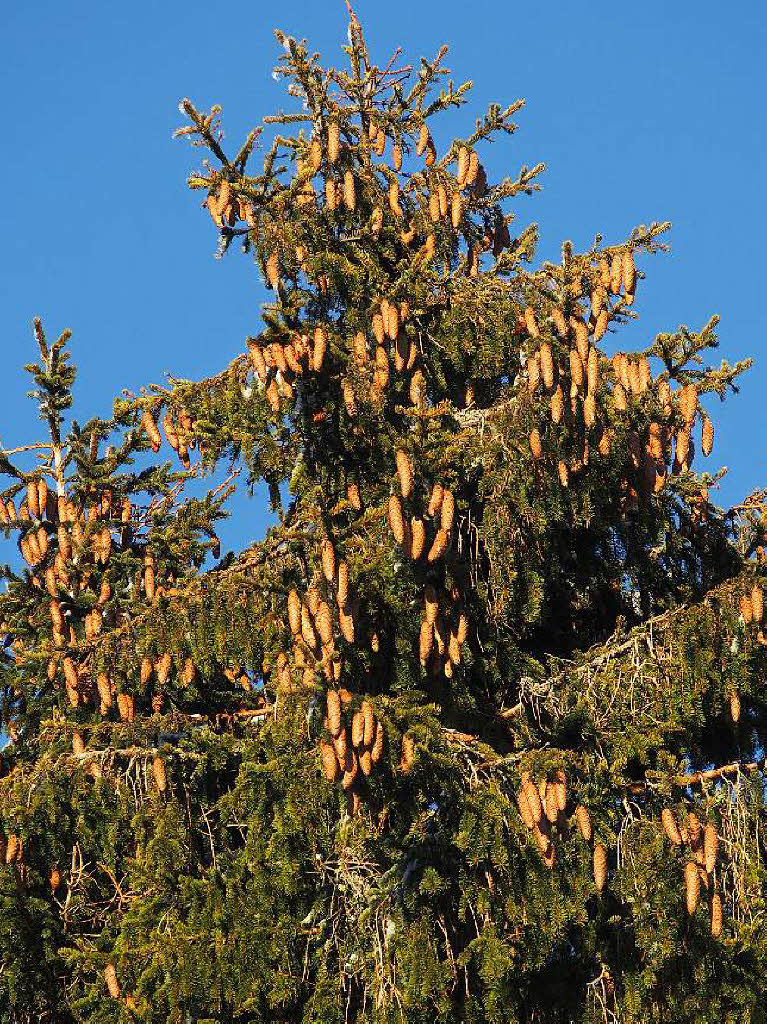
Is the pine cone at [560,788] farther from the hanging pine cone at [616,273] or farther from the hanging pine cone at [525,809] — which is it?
the hanging pine cone at [616,273]

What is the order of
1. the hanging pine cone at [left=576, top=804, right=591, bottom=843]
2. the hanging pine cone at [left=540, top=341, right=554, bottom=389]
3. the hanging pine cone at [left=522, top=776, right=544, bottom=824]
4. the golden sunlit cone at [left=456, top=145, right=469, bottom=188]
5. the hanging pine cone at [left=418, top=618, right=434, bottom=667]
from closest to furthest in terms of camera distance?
1. the hanging pine cone at [left=522, top=776, right=544, bottom=824]
2. the hanging pine cone at [left=576, top=804, right=591, bottom=843]
3. the hanging pine cone at [left=540, top=341, right=554, bottom=389]
4. the hanging pine cone at [left=418, top=618, right=434, bottom=667]
5. the golden sunlit cone at [left=456, top=145, right=469, bottom=188]

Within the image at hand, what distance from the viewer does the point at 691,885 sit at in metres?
9.44

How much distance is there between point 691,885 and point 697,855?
0.74 feet

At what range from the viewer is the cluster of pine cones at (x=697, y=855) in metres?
9.45

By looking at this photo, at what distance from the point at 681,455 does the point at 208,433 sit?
342 cm

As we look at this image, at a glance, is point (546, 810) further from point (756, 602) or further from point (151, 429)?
point (151, 429)

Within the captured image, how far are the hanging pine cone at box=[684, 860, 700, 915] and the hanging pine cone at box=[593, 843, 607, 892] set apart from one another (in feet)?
1.59

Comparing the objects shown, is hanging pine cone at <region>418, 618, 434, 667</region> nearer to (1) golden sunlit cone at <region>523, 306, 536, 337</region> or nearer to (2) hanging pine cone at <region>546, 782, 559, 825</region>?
(2) hanging pine cone at <region>546, 782, 559, 825</region>

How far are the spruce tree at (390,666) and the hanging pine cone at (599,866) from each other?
0.08ft

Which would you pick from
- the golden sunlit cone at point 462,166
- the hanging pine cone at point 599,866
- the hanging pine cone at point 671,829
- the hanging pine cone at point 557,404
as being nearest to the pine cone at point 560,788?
the hanging pine cone at point 599,866

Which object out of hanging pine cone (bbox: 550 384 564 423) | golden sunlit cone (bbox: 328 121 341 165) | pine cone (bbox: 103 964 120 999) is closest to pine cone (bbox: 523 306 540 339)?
hanging pine cone (bbox: 550 384 564 423)

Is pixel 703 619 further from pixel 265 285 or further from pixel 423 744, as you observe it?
pixel 265 285

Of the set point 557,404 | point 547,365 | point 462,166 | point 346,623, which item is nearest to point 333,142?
point 462,166

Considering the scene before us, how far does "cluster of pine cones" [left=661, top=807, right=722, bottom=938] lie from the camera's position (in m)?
9.45
